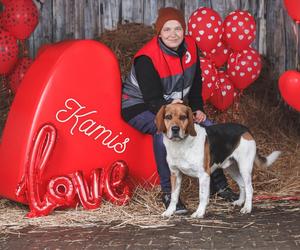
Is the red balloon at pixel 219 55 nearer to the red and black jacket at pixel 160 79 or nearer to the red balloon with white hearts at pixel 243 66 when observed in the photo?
the red balloon with white hearts at pixel 243 66

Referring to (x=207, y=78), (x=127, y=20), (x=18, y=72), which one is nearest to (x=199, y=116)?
(x=207, y=78)

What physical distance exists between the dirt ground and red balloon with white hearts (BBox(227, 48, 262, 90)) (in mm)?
1871

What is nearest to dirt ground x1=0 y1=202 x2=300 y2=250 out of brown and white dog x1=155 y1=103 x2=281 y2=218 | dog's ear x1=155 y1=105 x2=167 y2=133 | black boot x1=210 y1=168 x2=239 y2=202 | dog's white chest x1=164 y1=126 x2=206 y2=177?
brown and white dog x1=155 y1=103 x2=281 y2=218

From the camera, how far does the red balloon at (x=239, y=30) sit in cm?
661

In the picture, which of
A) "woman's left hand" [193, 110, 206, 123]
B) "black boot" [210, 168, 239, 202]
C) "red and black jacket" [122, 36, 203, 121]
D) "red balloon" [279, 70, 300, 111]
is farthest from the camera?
"red balloon" [279, 70, 300, 111]

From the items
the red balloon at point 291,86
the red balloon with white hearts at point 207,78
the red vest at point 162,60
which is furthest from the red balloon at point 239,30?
the red vest at point 162,60

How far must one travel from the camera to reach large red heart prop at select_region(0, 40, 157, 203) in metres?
5.58

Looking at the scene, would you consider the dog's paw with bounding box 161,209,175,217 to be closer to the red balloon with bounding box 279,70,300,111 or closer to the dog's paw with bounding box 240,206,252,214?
the dog's paw with bounding box 240,206,252,214

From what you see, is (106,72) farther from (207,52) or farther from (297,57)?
(297,57)

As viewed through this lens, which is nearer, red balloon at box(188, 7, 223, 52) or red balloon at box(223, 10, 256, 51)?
red balloon at box(188, 7, 223, 52)

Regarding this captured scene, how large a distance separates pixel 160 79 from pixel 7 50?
165 cm

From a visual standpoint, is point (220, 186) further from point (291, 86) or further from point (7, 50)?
point (7, 50)

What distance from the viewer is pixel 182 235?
4660 mm

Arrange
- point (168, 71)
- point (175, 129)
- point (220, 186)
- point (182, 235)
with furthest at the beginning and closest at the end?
point (220, 186), point (168, 71), point (175, 129), point (182, 235)
